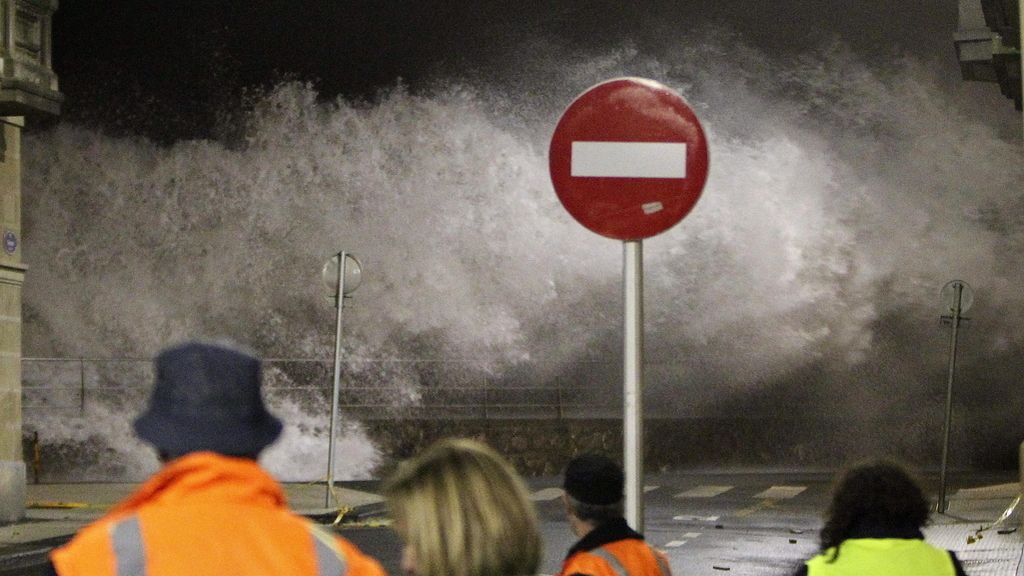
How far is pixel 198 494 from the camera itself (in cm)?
226

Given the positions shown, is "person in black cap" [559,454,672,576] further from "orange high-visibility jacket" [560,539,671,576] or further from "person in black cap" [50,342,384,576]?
"person in black cap" [50,342,384,576]

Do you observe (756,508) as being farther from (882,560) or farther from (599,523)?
(882,560)

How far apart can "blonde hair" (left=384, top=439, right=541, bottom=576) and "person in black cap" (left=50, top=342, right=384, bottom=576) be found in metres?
0.28

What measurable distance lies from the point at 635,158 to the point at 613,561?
1.41m

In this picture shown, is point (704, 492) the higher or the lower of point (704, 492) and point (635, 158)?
the lower

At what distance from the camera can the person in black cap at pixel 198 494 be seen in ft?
7.32

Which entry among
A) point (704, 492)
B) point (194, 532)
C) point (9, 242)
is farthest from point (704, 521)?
point (194, 532)

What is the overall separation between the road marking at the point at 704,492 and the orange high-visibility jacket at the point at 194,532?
686 inches

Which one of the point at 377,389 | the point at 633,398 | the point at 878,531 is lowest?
the point at 377,389

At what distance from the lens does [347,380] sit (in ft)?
95.0

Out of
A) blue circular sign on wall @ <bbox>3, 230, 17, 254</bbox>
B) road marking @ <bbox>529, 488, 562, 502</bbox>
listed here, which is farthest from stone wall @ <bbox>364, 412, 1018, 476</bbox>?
blue circular sign on wall @ <bbox>3, 230, 17, 254</bbox>

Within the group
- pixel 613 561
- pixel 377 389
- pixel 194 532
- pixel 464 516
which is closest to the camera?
pixel 194 532

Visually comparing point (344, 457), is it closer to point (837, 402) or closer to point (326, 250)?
point (326, 250)

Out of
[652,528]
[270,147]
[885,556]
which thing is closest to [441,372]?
[270,147]
